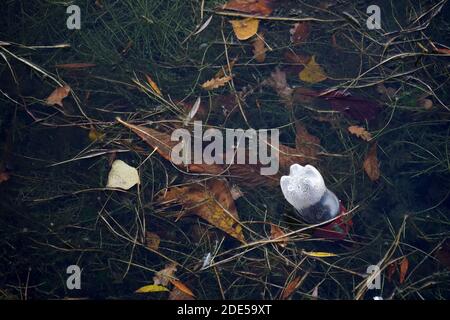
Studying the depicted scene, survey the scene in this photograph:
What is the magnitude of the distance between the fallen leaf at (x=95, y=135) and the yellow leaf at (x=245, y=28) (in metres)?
0.93

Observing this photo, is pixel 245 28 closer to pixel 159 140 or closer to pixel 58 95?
pixel 159 140

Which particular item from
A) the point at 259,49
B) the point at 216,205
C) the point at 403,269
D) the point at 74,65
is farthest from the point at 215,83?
the point at 403,269

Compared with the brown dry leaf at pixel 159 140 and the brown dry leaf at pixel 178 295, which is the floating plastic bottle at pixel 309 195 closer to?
the brown dry leaf at pixel 159 140

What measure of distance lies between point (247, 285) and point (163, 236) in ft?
1.70

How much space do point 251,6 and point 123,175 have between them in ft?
3.81

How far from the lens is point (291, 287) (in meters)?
2.74

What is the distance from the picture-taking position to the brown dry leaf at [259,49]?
2865 millimetres

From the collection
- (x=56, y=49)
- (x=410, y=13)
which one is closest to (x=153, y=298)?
(x=56, y=49)

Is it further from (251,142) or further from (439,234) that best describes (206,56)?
(439,234)

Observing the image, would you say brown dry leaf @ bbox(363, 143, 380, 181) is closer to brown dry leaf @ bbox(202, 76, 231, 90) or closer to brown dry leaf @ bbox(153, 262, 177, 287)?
brown dry leaf @ bbox(202, 76, 231, 90)

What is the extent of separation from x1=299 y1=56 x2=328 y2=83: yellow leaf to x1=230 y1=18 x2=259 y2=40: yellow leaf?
1.14 feet

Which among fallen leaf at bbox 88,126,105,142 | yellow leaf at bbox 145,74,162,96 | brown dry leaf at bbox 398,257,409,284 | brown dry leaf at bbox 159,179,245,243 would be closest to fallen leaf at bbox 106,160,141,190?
fallen leaf at bbox 88,126,105,142

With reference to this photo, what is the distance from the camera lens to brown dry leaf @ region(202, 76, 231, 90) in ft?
9.34

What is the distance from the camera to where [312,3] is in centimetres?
287
